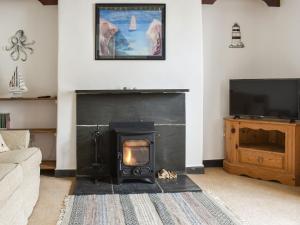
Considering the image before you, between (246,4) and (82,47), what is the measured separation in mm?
2336

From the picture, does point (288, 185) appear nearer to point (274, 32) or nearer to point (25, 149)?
point (274, 32)

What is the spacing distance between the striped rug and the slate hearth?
0.12 meters

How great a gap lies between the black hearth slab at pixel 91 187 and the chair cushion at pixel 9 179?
42.8 inches

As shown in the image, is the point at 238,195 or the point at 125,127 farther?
the point at 125,127

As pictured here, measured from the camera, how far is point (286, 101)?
14.6 feet

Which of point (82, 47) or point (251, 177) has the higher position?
point (82, 47)

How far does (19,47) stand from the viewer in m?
4.95

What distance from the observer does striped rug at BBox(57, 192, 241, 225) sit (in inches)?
121

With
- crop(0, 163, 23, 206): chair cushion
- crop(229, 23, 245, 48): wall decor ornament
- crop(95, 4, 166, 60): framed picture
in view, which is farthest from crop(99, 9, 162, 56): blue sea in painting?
crop(0, 163, 23, 206): chair cushion

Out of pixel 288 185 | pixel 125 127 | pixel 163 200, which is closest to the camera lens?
pixel 163 200

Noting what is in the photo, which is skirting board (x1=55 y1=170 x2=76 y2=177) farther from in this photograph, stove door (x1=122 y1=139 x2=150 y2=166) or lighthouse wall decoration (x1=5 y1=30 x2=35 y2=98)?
lighthouse wall decoration (x1=5 y1=30 x2=35 y2=98)

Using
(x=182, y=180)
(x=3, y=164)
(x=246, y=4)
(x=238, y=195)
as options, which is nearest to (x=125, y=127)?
(x=182, y=180)

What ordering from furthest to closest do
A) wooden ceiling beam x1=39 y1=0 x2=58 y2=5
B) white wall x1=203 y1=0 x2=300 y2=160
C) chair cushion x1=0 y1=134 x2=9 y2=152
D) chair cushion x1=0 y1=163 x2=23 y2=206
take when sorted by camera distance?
white wall x1=203 y1=0 x2=300 y2=160
wooden ceiling beam x1=39 y1=0 x2=58 y2=5
chair cushion x1=0 y1=134 x2=9 y2=152
chair cushion x1=0 y1=163 x2=23 y2=206

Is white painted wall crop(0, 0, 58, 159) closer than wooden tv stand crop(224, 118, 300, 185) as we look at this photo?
No
